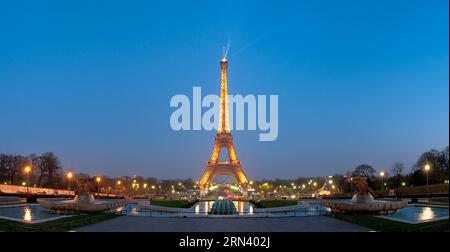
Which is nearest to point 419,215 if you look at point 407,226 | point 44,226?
point 407,226

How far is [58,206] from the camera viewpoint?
3403 cm

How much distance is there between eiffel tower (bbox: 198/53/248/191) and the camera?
380 ft

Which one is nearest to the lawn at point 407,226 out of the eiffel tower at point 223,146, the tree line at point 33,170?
the tree line at point 33,170

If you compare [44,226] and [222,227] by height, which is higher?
[44,226]

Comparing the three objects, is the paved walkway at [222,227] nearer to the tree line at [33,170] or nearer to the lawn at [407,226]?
the lawn at [407,226]

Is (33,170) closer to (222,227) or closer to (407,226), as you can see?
(222,227)

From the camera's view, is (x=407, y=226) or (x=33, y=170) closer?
(x=407, y=226)

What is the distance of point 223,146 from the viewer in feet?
386

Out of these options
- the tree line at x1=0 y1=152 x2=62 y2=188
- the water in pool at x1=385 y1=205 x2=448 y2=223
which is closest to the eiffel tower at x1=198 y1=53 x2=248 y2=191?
the tree line at x1=0 y1=152 x2=62 y2=188

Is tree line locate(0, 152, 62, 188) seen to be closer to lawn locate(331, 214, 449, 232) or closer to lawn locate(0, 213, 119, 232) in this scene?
lawn locate(0, 213, 119, 232)

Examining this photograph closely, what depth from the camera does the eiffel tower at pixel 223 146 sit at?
4560 inches
